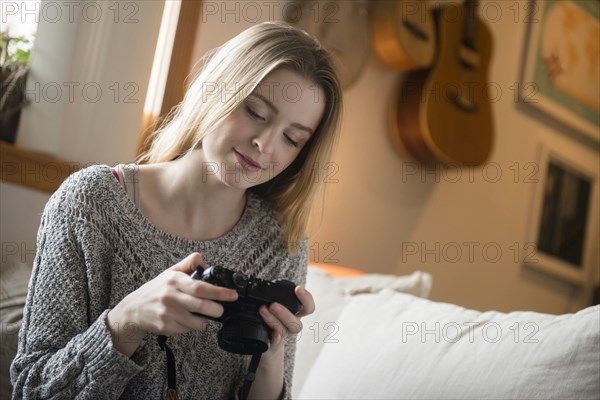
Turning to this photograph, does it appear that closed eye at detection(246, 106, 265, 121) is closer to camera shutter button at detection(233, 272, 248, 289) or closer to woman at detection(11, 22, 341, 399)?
woman at detection(11, 22, 341, 399)

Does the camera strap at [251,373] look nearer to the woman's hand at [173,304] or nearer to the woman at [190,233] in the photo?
the woman at [190,233]

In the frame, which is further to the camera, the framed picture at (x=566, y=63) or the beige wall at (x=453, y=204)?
the framed picture at (x=566, y=63)

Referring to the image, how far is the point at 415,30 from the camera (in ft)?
8.20

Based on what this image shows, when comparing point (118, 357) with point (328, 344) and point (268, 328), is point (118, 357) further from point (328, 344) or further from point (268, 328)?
point (328, 344)

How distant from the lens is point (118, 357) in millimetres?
1067

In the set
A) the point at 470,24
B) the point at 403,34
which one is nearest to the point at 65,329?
the point at 403,34

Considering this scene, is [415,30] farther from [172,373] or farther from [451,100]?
[172,373]

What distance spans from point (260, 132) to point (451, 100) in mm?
1535

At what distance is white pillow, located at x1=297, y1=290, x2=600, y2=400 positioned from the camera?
107 centimetres

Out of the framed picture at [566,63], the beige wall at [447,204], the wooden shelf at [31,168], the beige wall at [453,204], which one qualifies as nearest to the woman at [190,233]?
the wooden shelf at [31,168]

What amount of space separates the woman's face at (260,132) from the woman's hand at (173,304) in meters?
0.27

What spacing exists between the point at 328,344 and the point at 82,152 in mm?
839

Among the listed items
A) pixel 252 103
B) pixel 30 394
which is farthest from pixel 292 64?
pixel 30 394

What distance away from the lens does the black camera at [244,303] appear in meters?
0.99
